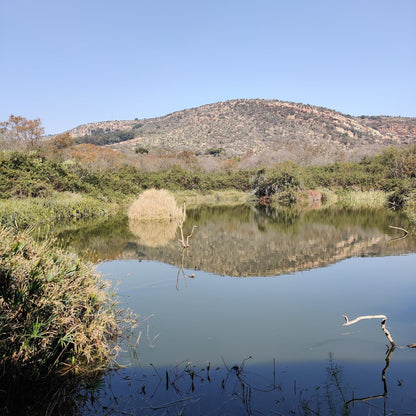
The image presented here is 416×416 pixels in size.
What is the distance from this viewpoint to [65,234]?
14.1 meters

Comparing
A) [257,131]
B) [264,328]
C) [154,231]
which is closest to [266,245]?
[154,231]

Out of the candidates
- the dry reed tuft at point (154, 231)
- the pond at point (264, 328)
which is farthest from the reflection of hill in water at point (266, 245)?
the dry reed tuft at point (154, 231)

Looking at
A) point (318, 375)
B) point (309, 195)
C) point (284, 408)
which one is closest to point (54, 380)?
point (284, 408)

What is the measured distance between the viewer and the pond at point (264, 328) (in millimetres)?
3828

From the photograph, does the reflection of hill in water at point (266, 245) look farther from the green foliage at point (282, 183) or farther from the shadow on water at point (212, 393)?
the green foliage at point (282, 183)

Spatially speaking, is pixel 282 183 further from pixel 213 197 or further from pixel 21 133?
pixel 21 133

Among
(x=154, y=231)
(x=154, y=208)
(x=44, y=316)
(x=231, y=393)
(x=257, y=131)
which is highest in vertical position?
(x=257, y=131)

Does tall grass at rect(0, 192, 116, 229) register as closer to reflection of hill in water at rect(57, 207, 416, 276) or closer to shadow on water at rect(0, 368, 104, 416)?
reflection of hill in water at rect(57, 207, 416, 276)

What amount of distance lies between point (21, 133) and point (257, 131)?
43.2m

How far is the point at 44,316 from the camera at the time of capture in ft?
13.5

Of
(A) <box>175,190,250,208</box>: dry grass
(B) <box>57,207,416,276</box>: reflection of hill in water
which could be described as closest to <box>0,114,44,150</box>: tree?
(A) <box>175,190,250,208</box>: dry grass

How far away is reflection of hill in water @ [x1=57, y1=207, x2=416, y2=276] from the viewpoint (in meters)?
9.86

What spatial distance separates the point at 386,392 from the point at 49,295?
146 inches

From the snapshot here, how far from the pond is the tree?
2488 cm
